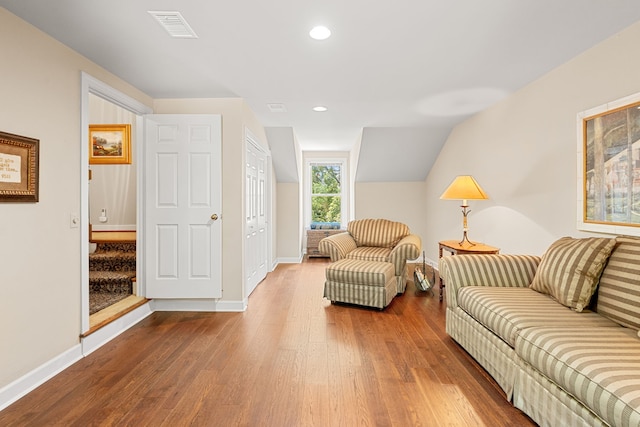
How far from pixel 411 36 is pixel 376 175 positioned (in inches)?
159

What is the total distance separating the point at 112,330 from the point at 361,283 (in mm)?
2320

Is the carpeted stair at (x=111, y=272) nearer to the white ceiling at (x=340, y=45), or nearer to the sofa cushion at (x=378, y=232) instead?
the white ceiling at (x=340, y=45)

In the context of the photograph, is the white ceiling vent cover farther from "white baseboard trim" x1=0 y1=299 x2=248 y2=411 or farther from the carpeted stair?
the carpeted stair

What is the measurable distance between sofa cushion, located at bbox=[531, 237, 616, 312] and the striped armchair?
1.81 m

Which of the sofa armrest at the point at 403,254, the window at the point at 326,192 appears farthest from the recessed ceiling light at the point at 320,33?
the window at the point at 326,192

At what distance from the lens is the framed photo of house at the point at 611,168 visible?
2236mm

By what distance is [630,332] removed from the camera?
5.77ft

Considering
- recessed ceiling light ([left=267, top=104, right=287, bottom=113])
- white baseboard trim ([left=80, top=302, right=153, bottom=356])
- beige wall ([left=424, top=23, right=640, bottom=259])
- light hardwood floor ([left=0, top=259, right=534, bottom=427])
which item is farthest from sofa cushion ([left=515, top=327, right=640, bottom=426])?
recessed ceiling light ([left=267, top=104, right=287, bottom=113])

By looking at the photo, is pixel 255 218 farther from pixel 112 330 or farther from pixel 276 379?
pixel 276 379

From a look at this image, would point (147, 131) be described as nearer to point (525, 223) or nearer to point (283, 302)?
point (283, 302)

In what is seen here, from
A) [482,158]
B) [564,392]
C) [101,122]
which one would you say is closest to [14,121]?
[101,122]

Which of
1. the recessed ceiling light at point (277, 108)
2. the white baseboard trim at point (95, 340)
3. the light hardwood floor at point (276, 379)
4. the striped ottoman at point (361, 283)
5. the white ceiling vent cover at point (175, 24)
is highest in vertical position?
the recessed ceiling light at point (277, 108)

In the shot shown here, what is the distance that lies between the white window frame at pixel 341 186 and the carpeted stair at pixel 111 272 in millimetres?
3921

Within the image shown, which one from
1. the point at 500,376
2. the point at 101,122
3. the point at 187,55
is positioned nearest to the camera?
the point at 500,376
